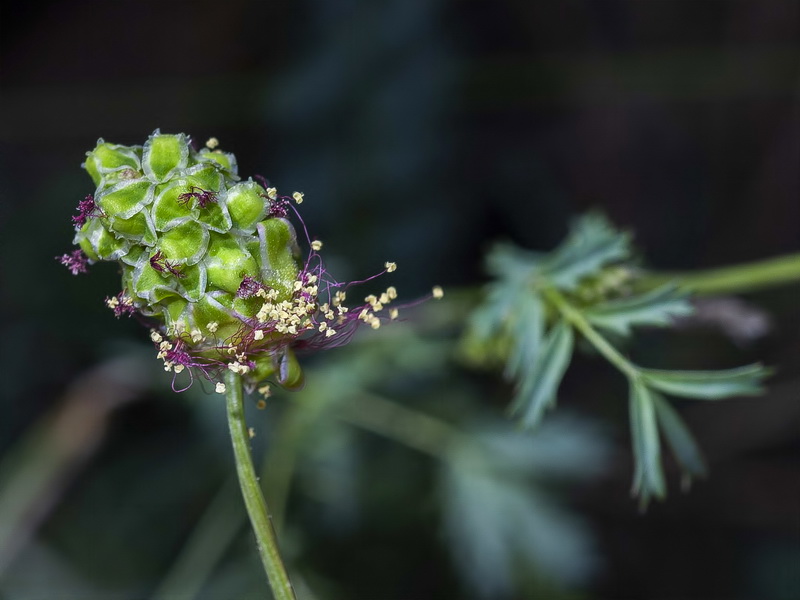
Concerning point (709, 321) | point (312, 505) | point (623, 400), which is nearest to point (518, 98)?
point (623, 400)

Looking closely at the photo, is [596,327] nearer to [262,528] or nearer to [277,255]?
[277,255]

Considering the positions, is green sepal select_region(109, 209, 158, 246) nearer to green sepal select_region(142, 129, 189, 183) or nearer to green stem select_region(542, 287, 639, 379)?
green sepal select_region(142, 129, 189, 183)

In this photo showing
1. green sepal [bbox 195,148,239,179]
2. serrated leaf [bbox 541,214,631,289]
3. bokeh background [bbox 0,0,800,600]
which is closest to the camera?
green sepal [bbox 195,148,239,179]

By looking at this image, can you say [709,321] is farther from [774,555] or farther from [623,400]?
[774,555]

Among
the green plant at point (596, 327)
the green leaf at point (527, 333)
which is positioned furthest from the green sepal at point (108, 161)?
the green leaf at point (527, 333)

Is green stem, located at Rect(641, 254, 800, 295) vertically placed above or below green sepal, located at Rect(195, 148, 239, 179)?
above

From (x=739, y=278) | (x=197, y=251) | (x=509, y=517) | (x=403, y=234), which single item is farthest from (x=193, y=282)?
(x=403, y=234)

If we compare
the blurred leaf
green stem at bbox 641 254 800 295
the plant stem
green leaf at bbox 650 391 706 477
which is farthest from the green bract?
the blurred leaf

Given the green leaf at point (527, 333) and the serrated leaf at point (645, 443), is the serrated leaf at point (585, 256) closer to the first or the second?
the green leaf at point (527, 333)
